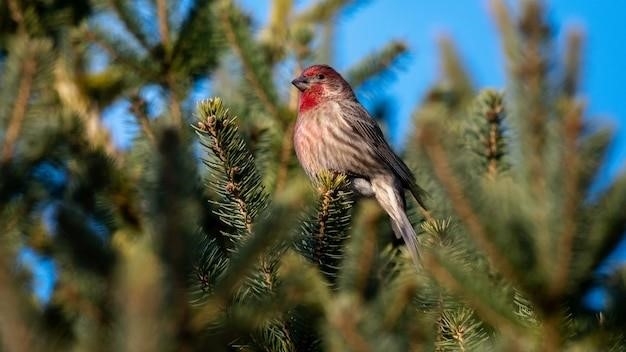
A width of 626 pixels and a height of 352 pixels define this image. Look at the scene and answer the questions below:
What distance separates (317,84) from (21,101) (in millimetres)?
2449

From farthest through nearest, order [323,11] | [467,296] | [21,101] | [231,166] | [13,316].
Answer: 1. [323,11]
2. [21,101]
3. [231,166]
4. [467,296]
5. [13,316]

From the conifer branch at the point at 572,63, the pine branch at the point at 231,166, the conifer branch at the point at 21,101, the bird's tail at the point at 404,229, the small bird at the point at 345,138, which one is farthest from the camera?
the small bird at the point at 345,138

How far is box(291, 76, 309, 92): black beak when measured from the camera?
240 inches

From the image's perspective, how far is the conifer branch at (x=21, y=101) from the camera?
4.00m

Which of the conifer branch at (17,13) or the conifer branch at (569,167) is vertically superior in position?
the conifer branch at (569,167)

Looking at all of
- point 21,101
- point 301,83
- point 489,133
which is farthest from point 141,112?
point 489,133

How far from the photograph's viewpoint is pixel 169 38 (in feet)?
19.4

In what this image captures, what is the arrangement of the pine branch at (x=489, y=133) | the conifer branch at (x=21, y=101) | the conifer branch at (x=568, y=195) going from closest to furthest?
the conifer branch at (x=568, y=195) < the conifer branch at (x=21, y=101) < the pine branch at (x=489, y=133)

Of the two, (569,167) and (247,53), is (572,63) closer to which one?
(569,167)

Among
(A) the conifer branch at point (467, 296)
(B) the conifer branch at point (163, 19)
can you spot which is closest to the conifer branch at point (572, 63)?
Answer: (A) the conifer branch at point (467, 296)

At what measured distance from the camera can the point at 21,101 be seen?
4059mm

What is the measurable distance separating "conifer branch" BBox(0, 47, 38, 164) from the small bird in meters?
1.84

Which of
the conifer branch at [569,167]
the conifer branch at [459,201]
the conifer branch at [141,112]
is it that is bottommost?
the conifer branch at [141,112]

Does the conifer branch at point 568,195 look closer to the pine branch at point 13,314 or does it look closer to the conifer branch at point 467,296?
the conifer branch at point 467,296
